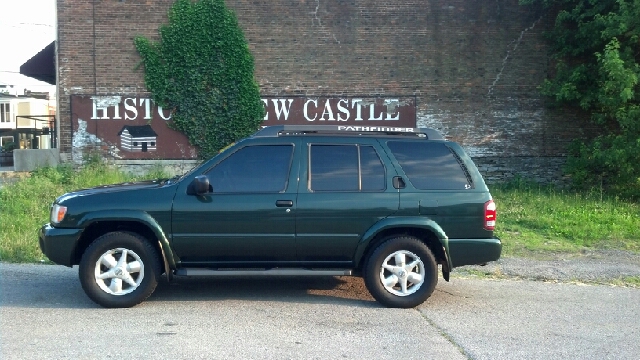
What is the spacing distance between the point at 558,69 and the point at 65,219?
13505 millimetres

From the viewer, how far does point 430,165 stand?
7.30 meters

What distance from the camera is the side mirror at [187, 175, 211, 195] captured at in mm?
6770

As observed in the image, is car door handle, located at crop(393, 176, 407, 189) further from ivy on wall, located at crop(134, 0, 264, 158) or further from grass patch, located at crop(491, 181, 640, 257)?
ivy on wall, located at crop(134, 0, 264, 158)

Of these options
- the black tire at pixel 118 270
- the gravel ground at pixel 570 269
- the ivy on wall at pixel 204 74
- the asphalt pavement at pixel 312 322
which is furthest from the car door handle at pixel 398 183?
the ivy on wall at pixel 204 74

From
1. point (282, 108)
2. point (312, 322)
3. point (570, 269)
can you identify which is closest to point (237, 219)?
point (312, 322)

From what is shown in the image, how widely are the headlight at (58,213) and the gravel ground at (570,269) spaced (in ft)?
16.2

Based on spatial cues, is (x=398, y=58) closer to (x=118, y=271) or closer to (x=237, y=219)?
(x=237, y=219)

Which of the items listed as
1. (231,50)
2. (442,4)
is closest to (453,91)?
(442,4)

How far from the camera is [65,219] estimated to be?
6.88 meters

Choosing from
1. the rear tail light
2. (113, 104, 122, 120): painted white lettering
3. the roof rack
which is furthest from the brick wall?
the rear tail light

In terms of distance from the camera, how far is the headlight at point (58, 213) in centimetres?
689

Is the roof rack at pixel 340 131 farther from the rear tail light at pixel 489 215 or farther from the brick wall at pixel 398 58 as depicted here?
the brick wall at pixel 398 58

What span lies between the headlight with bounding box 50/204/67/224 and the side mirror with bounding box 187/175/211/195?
1303 millimetres

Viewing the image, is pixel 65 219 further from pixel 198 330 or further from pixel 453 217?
pixel 453 217
